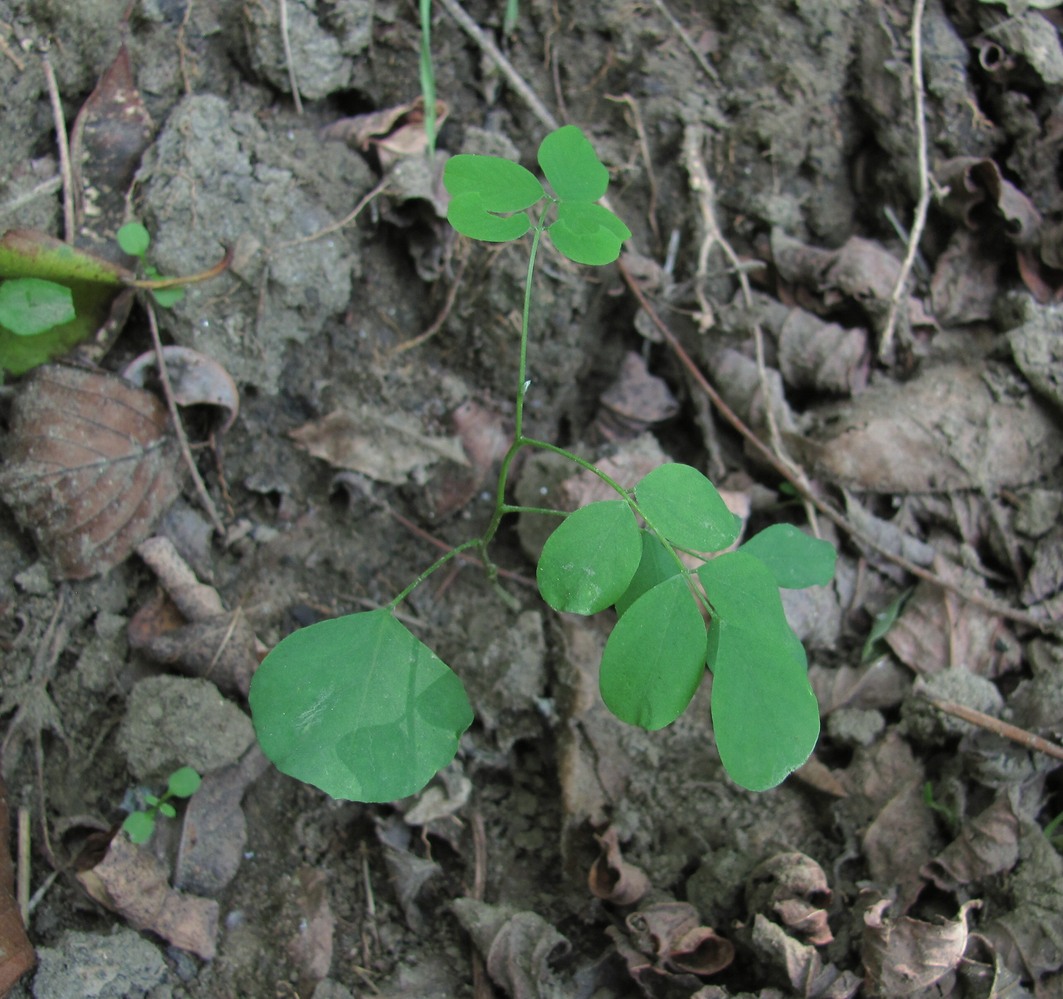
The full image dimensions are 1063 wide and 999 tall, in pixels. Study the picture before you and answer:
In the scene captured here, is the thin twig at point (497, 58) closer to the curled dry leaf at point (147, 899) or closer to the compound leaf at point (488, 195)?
the compound leaf at point (488, 195)

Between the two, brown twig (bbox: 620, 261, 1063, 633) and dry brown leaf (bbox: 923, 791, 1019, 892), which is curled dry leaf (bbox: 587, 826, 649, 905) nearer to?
dry brown leaf (bbox: 923, 791, 1019, 892)

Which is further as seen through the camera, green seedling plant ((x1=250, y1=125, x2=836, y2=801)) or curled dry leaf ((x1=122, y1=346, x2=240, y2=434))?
curled dry leaf ((x1=122, y1=346, x2=240, y2=434))

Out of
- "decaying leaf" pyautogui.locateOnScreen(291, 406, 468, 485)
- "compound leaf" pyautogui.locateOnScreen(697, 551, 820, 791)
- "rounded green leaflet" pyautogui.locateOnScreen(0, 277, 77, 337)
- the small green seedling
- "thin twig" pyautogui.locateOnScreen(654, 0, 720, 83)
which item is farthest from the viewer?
"thin twig" pyautogui.locateOnScreen(654, 0, 720, 83)

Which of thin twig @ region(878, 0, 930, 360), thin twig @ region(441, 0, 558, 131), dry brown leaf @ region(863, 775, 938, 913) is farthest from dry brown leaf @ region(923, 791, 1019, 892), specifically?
thin twig @ region(441, 0, 558, 131)

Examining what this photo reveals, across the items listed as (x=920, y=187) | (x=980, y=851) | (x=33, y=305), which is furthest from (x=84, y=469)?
(x=920, y=187)

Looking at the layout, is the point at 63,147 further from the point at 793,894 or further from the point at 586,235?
the point at 793,894

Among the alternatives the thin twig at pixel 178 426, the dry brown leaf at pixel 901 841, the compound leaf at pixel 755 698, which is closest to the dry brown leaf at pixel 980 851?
the dry brown leaf at pixel 901 841
